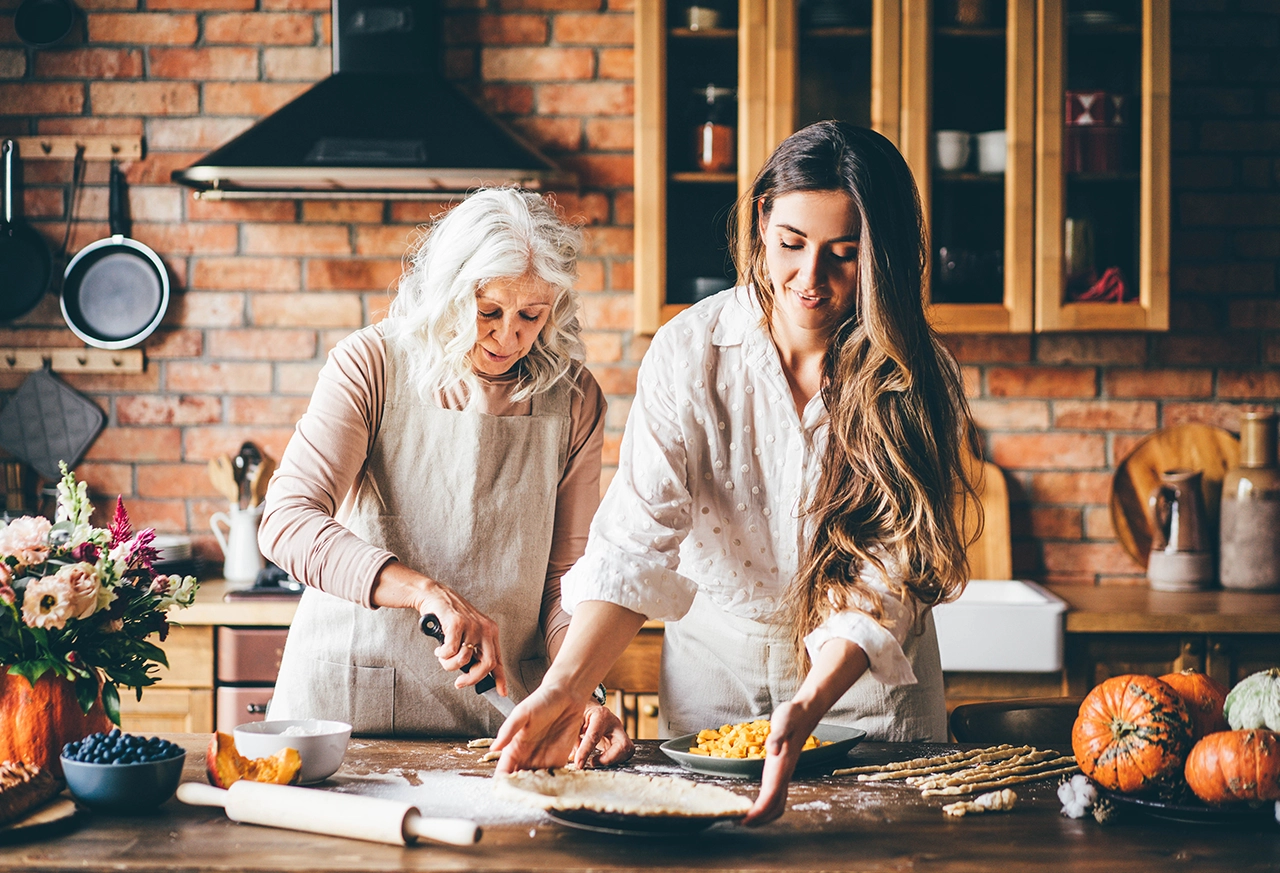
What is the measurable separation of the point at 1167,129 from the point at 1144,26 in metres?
0.25

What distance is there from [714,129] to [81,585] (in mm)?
1906

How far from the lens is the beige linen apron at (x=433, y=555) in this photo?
1724 millimetres

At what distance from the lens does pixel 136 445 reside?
9.94ft

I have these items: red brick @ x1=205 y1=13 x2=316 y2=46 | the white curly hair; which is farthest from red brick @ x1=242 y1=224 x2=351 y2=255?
the white curly hair

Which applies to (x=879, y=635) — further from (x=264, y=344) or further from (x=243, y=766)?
(x=264, y=344)

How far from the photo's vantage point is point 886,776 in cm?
133

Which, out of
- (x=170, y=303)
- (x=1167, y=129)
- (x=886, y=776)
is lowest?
(x=886, y=776)

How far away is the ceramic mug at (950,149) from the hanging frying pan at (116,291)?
2.00m

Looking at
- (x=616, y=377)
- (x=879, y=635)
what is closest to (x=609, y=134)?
(x=616, y=377)

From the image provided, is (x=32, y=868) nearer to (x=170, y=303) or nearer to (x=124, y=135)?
(x=170, y=303)

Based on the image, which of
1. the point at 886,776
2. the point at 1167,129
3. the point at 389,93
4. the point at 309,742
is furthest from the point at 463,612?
the point at 1167,129

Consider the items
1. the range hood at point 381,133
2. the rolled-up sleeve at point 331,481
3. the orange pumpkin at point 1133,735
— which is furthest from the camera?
the range hood at point 381,133

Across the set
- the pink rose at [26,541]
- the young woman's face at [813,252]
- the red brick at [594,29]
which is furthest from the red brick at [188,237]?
the young woman's face at [813,252]

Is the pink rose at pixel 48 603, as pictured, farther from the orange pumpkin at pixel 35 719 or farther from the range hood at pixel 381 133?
the range hood at pixel 381 133
